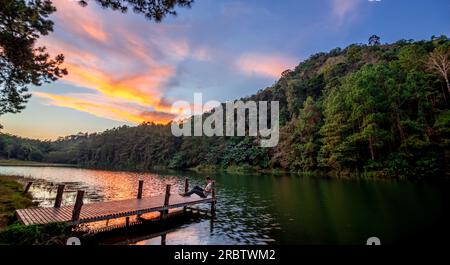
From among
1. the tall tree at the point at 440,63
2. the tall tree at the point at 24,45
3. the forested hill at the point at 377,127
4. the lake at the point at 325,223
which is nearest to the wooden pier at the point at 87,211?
the lake at the point at 325,223

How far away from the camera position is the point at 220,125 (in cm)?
8625

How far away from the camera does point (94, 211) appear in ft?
36.8

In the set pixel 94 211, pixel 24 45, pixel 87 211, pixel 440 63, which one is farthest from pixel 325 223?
pixel 440 63

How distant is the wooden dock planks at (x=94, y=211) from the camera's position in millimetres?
9547

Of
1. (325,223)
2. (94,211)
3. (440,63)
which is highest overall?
(440,63)

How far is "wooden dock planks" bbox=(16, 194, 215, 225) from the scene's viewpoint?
955 centimetres

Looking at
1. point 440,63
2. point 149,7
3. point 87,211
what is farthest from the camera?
point 440,63

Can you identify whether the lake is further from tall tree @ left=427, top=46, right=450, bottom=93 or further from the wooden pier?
tall tree @ left=427, top=46, right=450, bottom=93

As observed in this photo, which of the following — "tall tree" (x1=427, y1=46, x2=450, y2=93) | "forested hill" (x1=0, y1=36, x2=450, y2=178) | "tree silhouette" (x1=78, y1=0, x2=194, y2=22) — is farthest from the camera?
"tall tree" (x1=427, y1=46, x2=450, y2=93)

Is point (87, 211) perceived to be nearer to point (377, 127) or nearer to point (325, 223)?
point (325, 223)

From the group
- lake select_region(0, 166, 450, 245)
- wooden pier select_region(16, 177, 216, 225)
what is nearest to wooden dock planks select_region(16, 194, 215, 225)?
wooden pier select_region(16, 177, 216, 225)

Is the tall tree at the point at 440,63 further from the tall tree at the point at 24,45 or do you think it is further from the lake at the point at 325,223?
the tall tree at the point at 24,45
